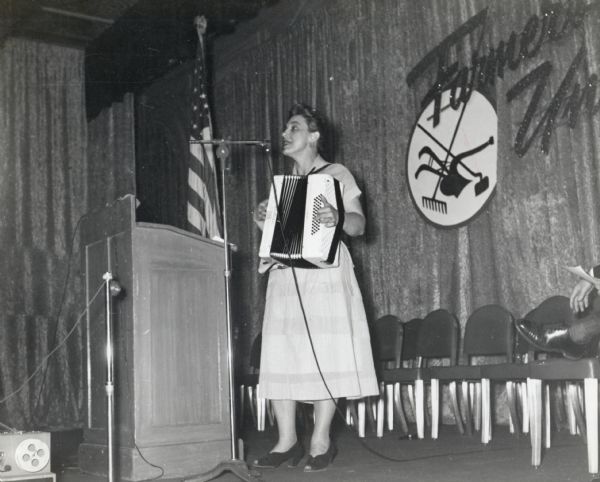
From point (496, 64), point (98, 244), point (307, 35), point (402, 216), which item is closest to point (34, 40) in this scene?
point (307, 35)

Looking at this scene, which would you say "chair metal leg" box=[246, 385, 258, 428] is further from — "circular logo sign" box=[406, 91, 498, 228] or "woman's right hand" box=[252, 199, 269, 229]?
"woman's right hand" box=[252, 199, 269, 229]

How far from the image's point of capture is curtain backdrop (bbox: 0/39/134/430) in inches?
345

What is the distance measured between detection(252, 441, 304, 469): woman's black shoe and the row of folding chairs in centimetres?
141

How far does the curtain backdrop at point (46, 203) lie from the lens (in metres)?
8.77

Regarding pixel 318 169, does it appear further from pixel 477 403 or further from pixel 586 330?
pixel 477 403

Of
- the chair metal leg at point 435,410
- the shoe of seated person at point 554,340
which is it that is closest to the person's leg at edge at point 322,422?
the shoe of seated person at point 554,340

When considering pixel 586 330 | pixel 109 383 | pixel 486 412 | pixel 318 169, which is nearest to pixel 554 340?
pixel 586 330

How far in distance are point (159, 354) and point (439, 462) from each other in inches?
59.1

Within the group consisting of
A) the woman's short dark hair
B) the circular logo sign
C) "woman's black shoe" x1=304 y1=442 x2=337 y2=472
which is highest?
the circular logo sign

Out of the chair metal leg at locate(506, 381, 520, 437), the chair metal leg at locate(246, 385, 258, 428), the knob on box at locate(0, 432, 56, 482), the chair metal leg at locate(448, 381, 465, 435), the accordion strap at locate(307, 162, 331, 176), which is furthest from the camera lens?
the chair metal leg at locate(246, 385, 258, 428)

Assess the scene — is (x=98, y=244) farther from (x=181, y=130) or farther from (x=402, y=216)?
(x=181, y=130)

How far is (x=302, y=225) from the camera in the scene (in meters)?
3.48

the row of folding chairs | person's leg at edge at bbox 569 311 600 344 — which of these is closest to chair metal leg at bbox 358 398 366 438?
the row of folding chairs

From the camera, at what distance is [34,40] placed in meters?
9.49
